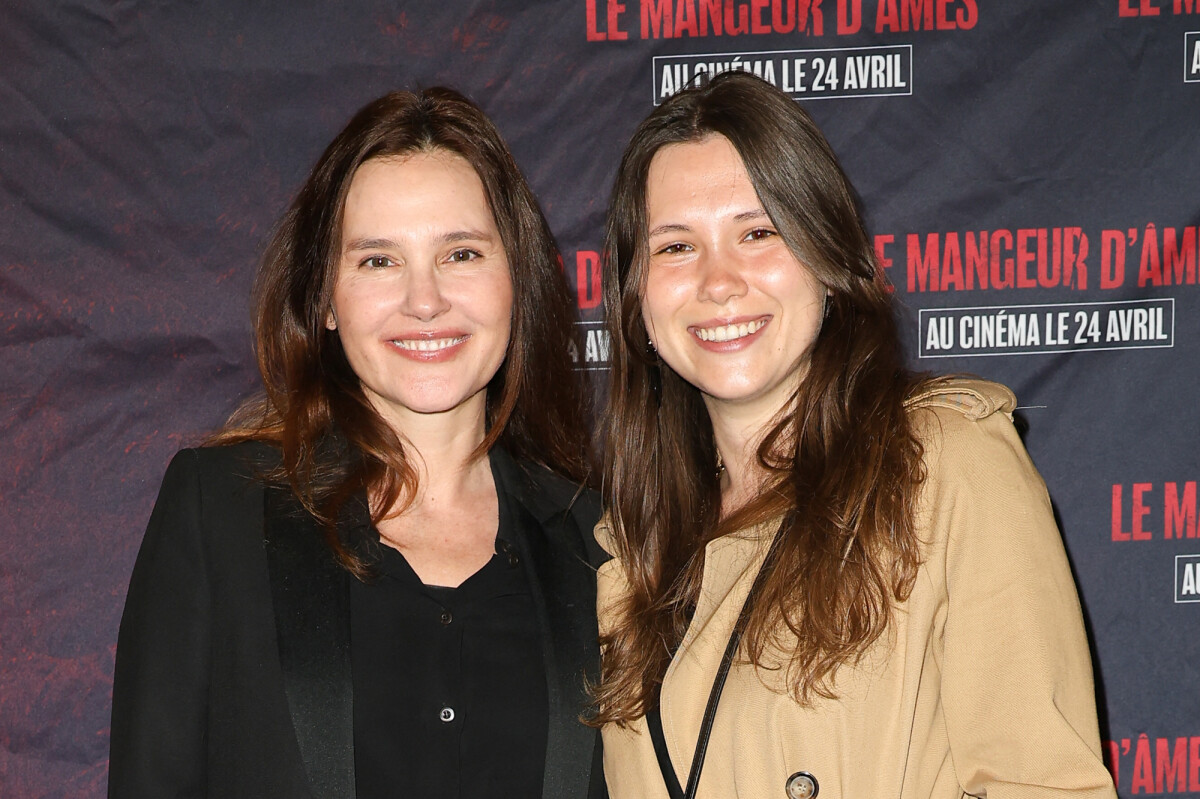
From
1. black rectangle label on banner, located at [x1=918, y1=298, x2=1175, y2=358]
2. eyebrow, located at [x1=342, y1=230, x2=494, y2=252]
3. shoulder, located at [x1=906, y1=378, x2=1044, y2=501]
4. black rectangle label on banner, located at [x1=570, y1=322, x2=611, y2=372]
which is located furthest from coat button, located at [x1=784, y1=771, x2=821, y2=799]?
black rectangle label on banner, located at [x1=918, y1=298, x2=1175, y2=358]

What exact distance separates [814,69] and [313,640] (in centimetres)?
206

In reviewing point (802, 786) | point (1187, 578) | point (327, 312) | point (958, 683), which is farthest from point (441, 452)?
point (1187, 578)

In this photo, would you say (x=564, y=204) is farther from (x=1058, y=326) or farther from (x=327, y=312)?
(x=1058, y=326)

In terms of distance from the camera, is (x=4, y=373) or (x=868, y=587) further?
(x=4, y=373)

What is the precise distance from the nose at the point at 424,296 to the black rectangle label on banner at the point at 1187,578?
228 cm

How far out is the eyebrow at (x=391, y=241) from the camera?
2.09 metres

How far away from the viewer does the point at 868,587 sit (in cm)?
178

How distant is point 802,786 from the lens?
1758 millimetres

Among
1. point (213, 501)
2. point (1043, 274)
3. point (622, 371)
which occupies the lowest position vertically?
point (213, 501)

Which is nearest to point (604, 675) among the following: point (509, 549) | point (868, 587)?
point (509, 549)

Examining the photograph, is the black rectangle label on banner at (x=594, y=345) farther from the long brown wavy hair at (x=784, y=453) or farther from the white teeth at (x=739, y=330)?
the white teeth at (x=739, y=330)

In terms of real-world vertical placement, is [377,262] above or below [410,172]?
below

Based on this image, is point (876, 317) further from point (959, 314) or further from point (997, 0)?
point (997, 0)

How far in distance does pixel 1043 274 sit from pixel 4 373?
9.49 feet
